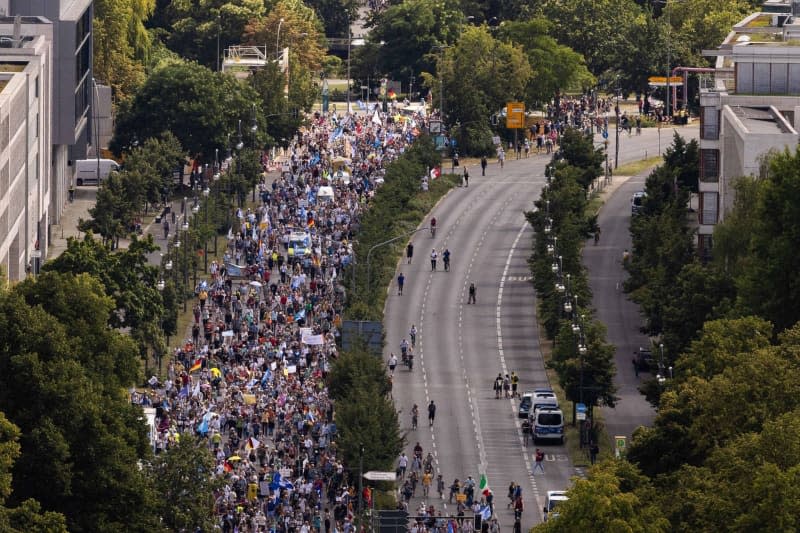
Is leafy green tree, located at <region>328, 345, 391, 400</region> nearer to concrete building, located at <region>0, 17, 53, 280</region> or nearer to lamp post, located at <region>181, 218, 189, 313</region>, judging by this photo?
concrete building, located at <region>0, 17, 53, 280</region>

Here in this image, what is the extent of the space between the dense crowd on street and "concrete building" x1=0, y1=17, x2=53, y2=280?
11.2 m

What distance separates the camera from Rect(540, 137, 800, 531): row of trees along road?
352ft

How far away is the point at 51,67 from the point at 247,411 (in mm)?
53861

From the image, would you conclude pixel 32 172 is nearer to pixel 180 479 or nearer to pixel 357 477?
pixel 357 477

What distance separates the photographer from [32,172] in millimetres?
179000

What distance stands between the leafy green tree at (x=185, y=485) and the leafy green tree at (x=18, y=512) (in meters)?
10.1

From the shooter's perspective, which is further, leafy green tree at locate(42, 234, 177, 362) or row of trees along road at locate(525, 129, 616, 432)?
leafy green tree at locate(42, 234, 177, 362)

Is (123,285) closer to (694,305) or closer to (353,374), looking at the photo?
(353,374)

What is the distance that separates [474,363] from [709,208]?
817 inches

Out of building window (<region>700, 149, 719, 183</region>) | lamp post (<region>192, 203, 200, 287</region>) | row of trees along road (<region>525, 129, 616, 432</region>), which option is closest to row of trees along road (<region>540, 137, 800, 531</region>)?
row of trees along road (<region>525, 129, 616, 432</region>)

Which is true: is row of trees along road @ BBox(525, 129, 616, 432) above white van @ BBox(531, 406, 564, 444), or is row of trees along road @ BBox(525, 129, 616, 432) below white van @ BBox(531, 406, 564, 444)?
above

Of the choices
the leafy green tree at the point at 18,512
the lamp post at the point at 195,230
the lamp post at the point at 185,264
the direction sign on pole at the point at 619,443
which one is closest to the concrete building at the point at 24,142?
the lamp post at the point at 185,264

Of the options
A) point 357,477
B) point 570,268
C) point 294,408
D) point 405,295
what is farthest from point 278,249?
point 357,477

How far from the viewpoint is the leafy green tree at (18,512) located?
354ft
